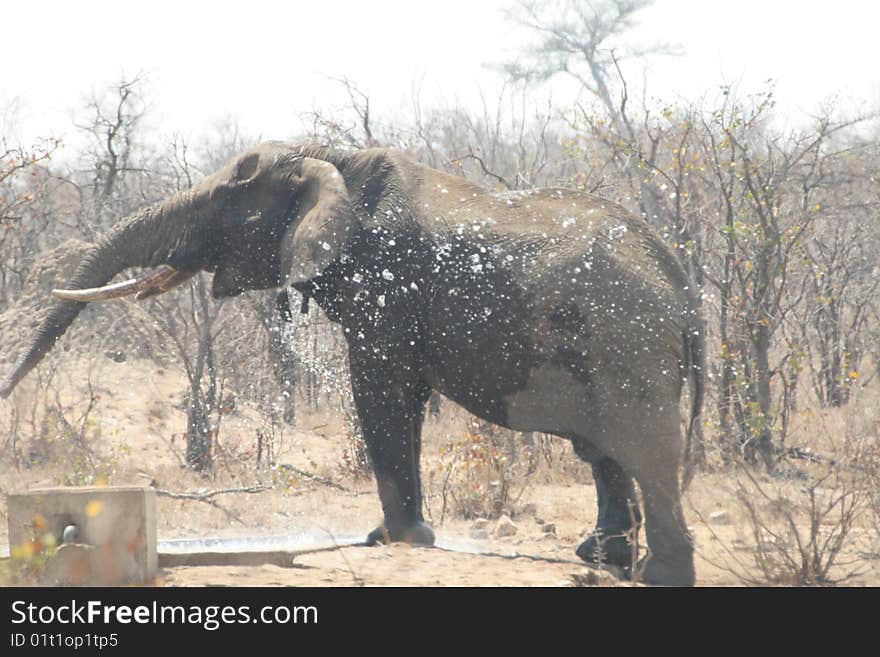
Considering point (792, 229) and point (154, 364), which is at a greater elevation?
point (792, 229)

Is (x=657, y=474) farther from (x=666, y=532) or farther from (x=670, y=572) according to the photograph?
(x=670, y=572)

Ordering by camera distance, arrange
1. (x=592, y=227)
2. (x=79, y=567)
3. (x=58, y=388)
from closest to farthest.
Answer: (x=79, y=567) → (x=592, y=227) → (x=58, y=388)

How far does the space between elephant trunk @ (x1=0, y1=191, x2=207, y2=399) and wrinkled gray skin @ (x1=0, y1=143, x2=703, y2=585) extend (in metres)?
0.01

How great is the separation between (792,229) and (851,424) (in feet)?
8.22

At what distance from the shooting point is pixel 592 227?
6.88 m

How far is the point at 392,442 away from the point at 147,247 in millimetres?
2196

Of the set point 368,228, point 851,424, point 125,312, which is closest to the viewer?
point 368,228

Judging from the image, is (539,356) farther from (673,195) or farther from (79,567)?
(673,195)

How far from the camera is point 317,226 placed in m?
7.26

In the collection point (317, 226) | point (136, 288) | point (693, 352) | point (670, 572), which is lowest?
point (670, 572)

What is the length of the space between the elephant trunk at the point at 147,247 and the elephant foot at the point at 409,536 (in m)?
2.19

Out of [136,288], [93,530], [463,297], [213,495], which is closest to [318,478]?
[213,495]

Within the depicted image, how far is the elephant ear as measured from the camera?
720cm

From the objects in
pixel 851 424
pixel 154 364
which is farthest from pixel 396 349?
pixel 154 364
